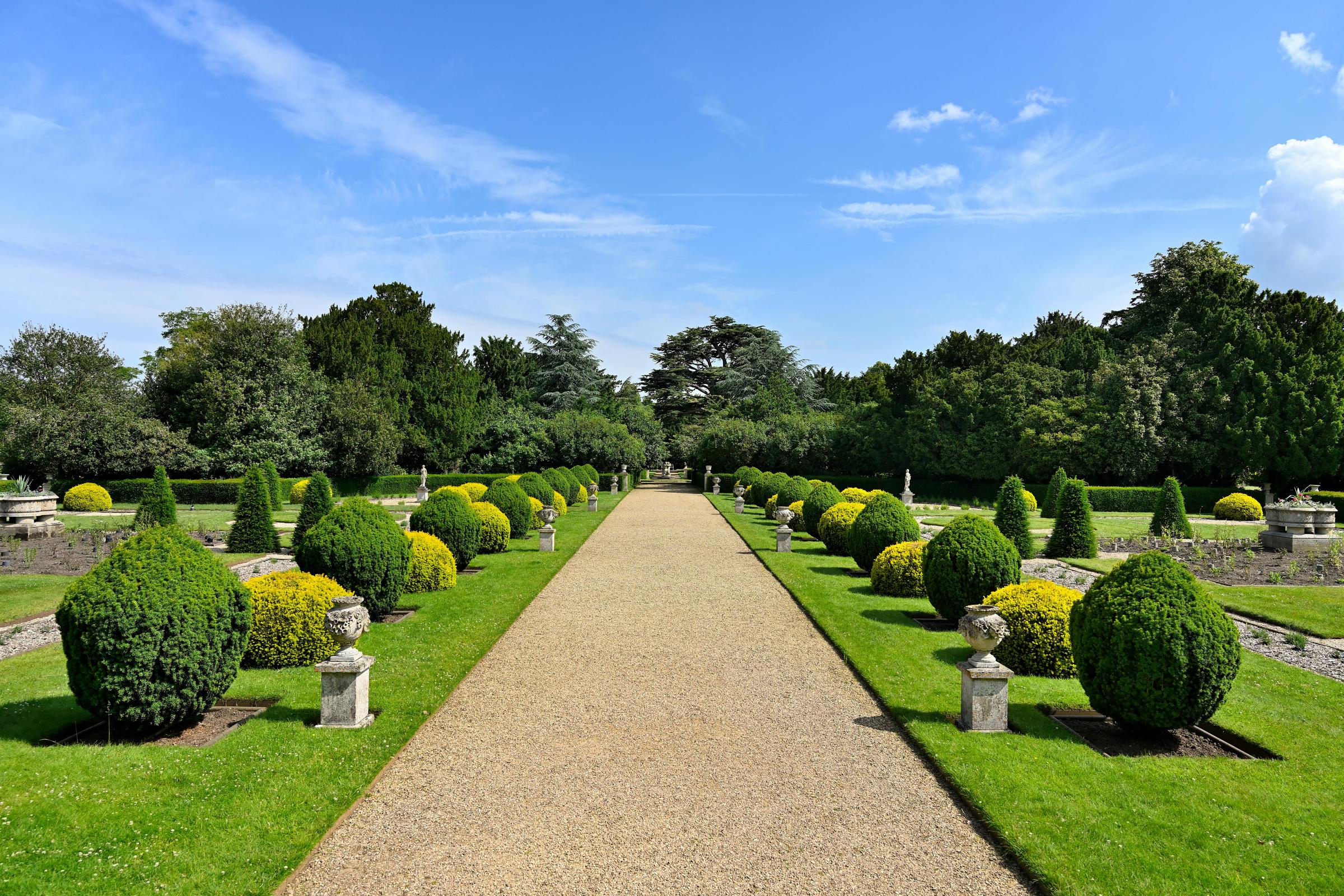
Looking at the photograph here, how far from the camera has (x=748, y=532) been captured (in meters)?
21.8

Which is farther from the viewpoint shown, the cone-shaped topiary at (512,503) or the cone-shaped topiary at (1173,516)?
the cone-shaped topiary at (1173,516)

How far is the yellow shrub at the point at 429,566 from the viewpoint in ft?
41.0

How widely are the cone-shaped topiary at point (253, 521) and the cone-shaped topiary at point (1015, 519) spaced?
684 inches

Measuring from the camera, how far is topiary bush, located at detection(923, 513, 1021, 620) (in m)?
9.89

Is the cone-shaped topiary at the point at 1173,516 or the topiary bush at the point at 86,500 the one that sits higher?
the cone-shaped topiary at the point at 1173,516

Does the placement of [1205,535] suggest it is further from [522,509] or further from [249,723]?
[249,723]

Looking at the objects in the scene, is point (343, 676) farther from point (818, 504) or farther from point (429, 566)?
point (818, 504)

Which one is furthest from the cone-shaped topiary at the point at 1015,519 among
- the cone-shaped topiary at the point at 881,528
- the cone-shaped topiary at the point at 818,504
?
the cone-shaped topiary at the point at 881,528

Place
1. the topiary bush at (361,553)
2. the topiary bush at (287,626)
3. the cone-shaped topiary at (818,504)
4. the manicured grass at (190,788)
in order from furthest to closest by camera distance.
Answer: the cone-shaped topiary at (818,504) < the topiary bush at (361,553) < the topiary bush at (287,626) < the manicured grass at (190,788)

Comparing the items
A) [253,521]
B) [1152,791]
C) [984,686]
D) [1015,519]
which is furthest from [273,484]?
[1152,791]

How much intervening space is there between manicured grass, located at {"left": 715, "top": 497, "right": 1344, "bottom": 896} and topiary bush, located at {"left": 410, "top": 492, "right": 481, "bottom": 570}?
8.71 m

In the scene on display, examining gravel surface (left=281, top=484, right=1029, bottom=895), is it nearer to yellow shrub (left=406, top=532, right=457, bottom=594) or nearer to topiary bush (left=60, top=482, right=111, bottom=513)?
yellow shrub (left=406, top=532, right=457, bottom=594)

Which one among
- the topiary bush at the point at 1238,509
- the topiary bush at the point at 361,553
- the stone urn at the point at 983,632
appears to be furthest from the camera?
the topiary bush at the point at 1238,509

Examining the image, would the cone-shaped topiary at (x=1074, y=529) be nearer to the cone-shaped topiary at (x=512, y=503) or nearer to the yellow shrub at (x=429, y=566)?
the cone-shaped topiary at (x=512, y=503)
